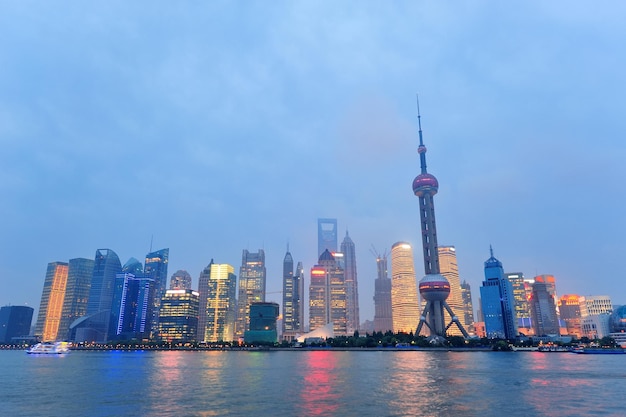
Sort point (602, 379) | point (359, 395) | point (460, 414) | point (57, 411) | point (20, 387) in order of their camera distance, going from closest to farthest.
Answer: point (460, 414)
point (57, 411)
point (359, 395)
point (20, 387)
point (602, 379)

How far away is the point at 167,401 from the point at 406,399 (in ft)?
114

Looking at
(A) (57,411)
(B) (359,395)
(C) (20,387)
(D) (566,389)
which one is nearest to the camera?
(A) (57,411)

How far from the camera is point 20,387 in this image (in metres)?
81.4

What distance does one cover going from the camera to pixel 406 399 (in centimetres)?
6088

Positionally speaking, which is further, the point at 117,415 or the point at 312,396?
the point at 312,396

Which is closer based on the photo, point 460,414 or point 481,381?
point 460,414

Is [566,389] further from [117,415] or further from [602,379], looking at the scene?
[117,415]

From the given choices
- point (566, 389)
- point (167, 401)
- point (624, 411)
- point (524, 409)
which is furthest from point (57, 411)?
point (566, 389)

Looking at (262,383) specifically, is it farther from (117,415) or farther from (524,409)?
(524,409)

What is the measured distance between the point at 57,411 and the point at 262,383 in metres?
37.6

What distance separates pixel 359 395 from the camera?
215 feet

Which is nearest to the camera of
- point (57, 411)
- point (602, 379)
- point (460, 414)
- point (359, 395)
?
point (460, 414)

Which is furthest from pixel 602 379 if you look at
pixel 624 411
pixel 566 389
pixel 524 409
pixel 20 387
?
pixel 20 387

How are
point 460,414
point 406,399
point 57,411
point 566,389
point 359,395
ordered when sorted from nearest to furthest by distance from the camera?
point 460,414 < point 57,411 < point 406,399 < point 359,395 < point 566,389
